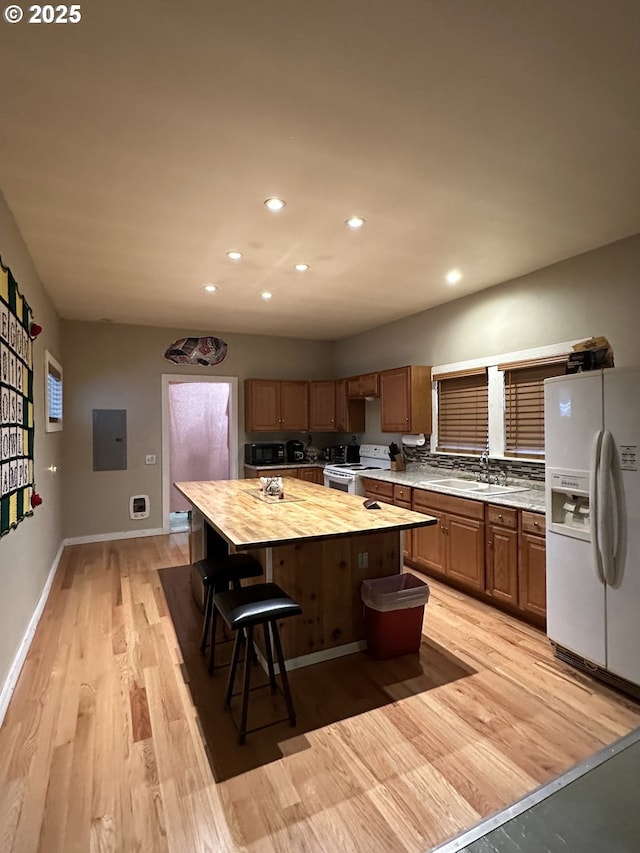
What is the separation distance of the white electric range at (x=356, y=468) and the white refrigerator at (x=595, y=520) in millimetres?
2583

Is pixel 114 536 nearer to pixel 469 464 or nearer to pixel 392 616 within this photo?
pixel 392 616

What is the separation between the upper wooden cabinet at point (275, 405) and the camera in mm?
6160

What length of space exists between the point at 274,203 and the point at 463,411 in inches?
113

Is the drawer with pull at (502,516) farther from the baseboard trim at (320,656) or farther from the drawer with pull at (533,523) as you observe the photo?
the baseboard trim at (320,656)

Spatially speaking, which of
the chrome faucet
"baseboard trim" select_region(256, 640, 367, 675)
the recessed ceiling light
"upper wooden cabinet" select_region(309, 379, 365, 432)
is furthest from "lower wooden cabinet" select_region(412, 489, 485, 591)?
the recessed ceiling light

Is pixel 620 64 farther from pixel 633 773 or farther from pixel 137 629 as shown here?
pixel 137 629

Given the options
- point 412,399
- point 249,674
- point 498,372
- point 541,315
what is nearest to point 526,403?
point 498,372

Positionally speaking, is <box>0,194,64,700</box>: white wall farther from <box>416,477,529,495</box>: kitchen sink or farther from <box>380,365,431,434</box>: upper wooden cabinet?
<box>380,365,431,434</box>: upper wooden cabinet

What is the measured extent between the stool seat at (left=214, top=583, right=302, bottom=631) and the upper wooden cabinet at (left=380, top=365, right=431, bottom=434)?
2915mm

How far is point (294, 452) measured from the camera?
21.1 ft

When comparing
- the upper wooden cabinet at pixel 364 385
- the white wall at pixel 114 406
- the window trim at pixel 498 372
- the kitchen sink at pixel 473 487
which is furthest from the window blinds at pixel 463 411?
the white wall at pixel 114 406

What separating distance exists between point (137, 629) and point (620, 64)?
3932 mm

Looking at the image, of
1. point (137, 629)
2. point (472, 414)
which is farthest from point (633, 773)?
point (472, 414)

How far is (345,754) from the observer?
76.4 inches
